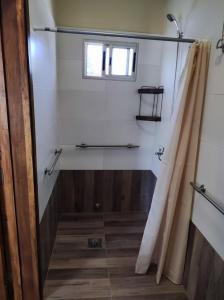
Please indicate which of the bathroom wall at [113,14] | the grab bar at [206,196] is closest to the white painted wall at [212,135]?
the grab bar at [206,196]

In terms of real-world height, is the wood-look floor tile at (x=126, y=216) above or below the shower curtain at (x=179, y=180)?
below

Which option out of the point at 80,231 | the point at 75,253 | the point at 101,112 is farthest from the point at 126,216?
the point at 101,112

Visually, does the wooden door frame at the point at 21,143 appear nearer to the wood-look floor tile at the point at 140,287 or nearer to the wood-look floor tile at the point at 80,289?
the wood-look floor tile at the point at 80,289

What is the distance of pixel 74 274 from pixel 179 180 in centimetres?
128

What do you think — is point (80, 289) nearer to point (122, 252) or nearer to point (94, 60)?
point (122, 252)

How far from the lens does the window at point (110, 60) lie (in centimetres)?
256

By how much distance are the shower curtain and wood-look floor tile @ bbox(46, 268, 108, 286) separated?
347mm

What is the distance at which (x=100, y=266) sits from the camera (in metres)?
2.07

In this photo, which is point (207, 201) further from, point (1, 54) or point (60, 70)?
point (60, 70)

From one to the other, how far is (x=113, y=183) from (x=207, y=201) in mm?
1550

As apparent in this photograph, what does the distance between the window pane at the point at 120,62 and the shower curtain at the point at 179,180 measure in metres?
1.14

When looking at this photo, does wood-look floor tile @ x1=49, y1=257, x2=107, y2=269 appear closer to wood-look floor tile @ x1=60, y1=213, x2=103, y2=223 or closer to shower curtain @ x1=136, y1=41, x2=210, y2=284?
shower curtain @ x1=136, y1=41, x2=210, y2=284

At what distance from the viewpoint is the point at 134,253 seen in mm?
2258

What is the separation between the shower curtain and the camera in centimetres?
158
